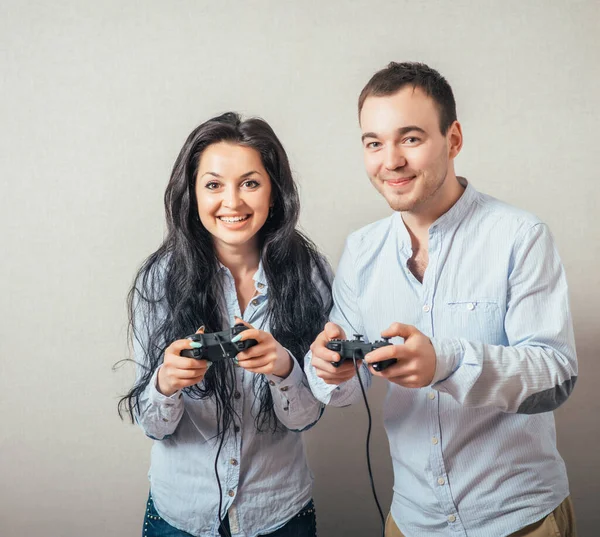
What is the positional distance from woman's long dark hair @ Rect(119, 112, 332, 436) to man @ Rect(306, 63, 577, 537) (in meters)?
0.23

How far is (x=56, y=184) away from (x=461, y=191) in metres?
1.46

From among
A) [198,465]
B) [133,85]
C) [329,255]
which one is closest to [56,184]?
[133,85]

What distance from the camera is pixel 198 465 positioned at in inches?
69.2

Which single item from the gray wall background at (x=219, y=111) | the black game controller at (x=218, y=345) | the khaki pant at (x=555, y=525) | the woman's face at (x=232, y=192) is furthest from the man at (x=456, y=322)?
the gray wall background at (x=219, y=111)

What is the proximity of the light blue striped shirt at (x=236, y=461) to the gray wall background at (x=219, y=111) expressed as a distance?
2.33 ft

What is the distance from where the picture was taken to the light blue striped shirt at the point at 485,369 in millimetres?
1394

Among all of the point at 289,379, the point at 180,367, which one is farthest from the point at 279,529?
the point at 180,367

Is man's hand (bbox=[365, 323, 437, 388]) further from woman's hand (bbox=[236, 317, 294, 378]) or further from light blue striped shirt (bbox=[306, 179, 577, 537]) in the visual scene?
woman's hand (bbox=[236, 317, 294, 378])

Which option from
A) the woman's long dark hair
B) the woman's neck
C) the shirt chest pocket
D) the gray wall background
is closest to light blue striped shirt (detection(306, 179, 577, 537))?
the shirt chest pocket

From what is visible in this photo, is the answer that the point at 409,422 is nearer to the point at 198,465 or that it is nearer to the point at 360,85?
the point at 198,465

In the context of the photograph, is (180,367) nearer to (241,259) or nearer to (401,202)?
(241,259)

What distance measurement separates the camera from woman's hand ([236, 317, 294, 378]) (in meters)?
1.54

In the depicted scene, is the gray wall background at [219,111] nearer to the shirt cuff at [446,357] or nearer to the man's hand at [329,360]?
the man's hand at [329,360]

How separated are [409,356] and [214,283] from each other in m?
0.72
